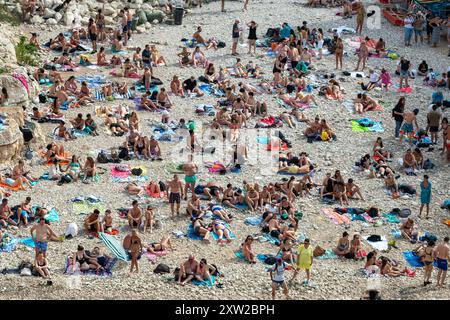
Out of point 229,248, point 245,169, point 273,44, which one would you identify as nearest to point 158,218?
point 229,248

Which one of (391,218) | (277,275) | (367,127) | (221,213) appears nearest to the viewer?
(277,275)

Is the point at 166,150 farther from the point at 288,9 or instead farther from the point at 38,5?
the point at 288,9

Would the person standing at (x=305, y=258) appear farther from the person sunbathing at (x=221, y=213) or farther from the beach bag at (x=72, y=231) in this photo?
the beach bag at (x=72, y=231)

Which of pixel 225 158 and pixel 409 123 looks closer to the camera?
pixel 225 158

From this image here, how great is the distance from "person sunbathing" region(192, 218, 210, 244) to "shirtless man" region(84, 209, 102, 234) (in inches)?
90.1

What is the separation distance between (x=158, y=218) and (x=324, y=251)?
4.16 meters

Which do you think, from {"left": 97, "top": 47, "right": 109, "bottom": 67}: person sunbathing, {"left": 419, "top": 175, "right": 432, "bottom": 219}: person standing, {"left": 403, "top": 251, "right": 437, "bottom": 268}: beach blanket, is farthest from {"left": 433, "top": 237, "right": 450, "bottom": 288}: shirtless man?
{"left": 97, "top": 47, "right": 109, "bottom": 67}: person sunbathing

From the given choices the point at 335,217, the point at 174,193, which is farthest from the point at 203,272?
the point at 335,217

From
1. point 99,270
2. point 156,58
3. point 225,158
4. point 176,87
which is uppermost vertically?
point 156,58

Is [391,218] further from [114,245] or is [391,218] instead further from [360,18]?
[360,18]

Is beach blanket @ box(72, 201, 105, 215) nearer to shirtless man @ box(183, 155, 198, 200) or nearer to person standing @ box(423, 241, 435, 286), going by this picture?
shirtless man @ box(183, 155, 198, 200)

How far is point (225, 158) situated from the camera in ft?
93.6

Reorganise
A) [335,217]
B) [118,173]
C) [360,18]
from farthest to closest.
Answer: [360,18]
[118,173]
[335,217]

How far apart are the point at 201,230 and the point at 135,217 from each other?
5.30 ft
